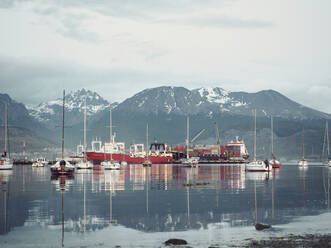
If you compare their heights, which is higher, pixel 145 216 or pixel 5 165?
pixel 5 165

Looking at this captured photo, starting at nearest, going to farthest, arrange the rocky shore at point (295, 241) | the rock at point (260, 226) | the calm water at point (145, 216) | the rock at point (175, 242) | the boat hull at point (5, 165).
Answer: the rocky shore at point (295, 241) → the rock at point (175, 242) → the calm water at point (145, 216) → the rock at point (260, 226) → the boat hull at point (5, 165)

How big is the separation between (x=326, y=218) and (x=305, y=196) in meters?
18.7

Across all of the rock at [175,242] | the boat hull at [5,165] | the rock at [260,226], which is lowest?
the rock at [175,242]

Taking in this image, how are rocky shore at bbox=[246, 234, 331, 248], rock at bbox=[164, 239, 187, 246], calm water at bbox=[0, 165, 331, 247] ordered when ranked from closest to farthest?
1. rocky shore at bbox=[246, 234, 331, 248]
2. rock at bbox=[164, 239, 187, 246]
3. calm water at bbox=[0, 165, 331, 247]

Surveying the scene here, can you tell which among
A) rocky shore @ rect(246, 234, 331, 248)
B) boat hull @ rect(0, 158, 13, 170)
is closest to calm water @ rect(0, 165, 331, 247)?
rocky shore @ rect(246, 234, 331, 248)

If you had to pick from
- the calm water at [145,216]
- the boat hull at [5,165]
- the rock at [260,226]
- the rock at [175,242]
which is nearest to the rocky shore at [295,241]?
the calm water at [145,216]

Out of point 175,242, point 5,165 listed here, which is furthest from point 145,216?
point 5,165

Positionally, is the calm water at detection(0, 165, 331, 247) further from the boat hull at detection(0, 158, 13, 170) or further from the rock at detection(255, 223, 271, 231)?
the boat hull at detection(0, 158, 13, 170)

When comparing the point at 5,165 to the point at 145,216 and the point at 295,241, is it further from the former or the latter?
the point at 295,241

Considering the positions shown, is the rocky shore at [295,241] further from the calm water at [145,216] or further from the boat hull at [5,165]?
the boat hull at [5,165]

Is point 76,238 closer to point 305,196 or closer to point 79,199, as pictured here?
point 79,199

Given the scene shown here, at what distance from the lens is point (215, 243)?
2828 centimetres

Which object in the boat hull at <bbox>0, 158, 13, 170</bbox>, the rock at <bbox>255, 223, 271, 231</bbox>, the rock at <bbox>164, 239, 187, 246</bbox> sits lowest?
the rock at <bbox>164, 239, 187, 246</bbox>

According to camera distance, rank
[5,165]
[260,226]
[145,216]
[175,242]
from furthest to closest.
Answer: [5,165], [145,216], [260,226], [175,242]
